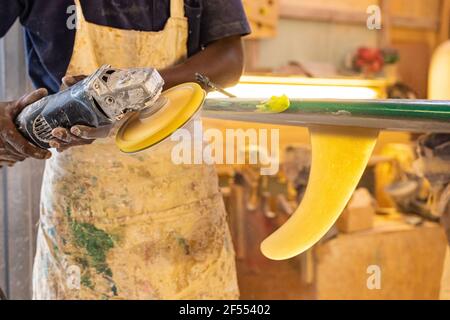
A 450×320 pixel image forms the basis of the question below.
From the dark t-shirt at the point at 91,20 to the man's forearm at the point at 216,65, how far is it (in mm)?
27

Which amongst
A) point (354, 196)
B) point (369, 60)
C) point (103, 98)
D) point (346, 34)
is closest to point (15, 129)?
point (103, 98)

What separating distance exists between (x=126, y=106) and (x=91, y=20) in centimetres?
44

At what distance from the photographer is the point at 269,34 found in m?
2.83

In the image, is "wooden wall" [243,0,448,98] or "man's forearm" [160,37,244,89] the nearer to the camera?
"man's forearm" [160,37,244,89]

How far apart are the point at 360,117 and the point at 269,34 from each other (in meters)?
2.19

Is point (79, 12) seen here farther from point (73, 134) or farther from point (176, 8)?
point (73, 134)

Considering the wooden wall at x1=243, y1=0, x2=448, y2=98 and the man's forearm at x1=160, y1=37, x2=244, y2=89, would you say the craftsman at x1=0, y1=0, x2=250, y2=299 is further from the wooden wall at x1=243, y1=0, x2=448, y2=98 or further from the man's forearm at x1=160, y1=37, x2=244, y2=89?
the wooden wall at x1=243, y1=0, x2=448, y2=98

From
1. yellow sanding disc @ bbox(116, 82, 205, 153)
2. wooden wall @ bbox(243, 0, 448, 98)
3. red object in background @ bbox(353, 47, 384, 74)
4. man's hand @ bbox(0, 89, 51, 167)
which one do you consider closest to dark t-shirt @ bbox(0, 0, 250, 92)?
man's hand @ bbox(0, 89, 51, 167)

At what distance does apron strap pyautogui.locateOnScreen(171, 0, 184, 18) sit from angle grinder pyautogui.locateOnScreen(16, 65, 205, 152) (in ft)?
1.24

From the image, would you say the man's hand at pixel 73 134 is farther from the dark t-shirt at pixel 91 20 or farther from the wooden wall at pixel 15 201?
the wooden wall at pixel 15 201

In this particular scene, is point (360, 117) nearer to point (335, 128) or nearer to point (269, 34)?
point (335, 128)

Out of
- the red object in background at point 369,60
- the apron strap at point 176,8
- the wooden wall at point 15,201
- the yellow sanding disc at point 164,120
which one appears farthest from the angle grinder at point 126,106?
the red object in background at point 369,60

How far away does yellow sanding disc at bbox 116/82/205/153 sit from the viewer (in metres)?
0.69

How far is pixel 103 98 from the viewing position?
2.21 ft
